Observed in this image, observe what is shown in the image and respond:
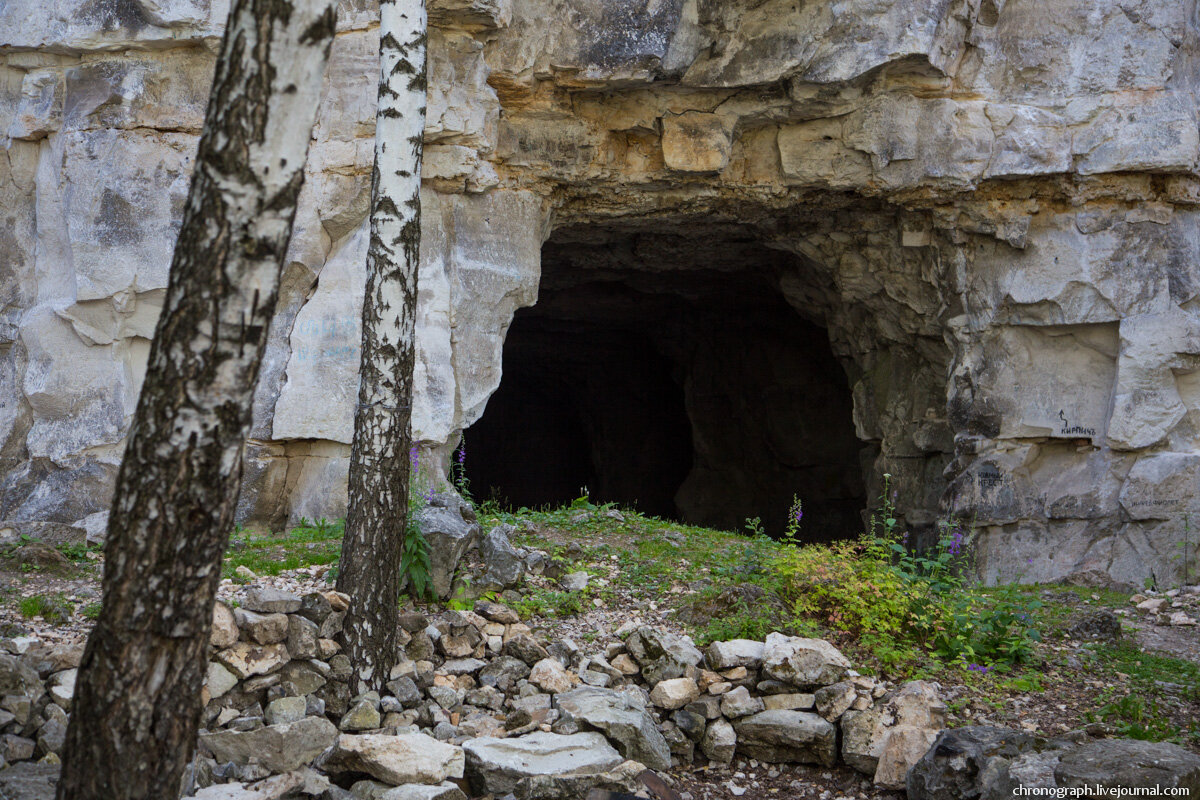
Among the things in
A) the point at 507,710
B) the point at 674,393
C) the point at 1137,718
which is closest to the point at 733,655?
the point at 507,710

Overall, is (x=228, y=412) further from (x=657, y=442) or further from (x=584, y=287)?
(x=657, y=442)

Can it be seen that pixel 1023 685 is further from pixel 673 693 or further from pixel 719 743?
Answer: pixel 673 693

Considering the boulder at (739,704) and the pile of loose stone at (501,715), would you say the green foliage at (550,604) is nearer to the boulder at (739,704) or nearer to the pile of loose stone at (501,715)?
the pile of loose stone at (501,715)

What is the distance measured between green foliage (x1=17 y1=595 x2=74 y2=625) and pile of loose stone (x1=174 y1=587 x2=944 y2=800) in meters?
0.89

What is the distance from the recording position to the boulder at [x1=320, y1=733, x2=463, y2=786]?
402 centimetres

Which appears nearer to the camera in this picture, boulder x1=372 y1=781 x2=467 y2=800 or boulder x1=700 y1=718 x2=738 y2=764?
boulder x1=372 y1=781 x2=467 y2=800

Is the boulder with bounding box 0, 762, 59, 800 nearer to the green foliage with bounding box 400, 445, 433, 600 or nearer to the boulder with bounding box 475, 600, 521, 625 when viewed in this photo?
the green foliage with bounding box 400, 445, 433, 600

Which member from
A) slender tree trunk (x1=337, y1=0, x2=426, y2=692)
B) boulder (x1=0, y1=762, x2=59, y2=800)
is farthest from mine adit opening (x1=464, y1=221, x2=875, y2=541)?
boulder (x1=0, y1=762, x2=59, y2=800)

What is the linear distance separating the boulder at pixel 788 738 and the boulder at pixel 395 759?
1.61 meters

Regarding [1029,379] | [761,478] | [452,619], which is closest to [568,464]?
[761,478]

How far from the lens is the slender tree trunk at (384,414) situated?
4.67 metres

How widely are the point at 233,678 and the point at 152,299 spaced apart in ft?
17.8

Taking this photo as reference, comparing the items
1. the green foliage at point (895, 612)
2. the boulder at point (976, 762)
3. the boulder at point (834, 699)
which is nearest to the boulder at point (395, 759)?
the boulder at point (834, 699)

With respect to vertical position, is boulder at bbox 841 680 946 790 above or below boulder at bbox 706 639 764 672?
below
